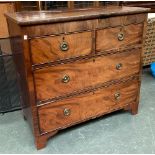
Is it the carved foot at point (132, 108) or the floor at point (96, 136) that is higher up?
the carved foot at point (132, 108)

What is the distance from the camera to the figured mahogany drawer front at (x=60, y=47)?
1.31 m

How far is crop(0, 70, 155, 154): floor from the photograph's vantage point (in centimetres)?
160

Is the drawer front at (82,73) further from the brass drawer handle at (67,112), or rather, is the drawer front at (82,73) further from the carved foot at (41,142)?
the carved foot at (41,142)

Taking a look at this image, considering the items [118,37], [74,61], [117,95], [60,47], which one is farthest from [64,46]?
[117,95]

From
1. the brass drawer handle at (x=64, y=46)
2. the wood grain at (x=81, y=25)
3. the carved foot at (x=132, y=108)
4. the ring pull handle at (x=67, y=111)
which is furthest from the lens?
the carved foot at (x=132, y=108)

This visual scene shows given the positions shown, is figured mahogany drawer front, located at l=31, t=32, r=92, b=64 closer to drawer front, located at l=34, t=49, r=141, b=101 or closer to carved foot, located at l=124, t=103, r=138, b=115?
drawer front, located at l=34, t=49, r=141, b=101

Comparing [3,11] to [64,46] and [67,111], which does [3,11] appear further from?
[67,111]

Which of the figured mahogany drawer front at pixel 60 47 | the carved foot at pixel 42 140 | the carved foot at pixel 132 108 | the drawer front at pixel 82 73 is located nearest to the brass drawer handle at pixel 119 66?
the drawer front at pixel 82 73

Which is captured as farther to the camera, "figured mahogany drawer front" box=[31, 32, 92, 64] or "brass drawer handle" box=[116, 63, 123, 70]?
"brass drawer handle" box=[116, 63, 123, 70]

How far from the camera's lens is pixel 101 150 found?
158 cm

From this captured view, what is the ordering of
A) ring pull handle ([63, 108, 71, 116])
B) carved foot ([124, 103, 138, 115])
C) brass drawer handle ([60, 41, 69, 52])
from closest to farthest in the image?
1. brass drawer handle ([60, 41, 69, 52])
2. ring pull handle ([63, 108, 71, 116])
3. carved foot ([124, 103, 138, 115])

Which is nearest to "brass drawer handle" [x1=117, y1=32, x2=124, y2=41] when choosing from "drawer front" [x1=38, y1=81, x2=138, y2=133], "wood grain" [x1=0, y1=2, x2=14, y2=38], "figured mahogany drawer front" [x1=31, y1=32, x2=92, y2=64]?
"figured mahogany drawer front" [x1=31, y1=32, x2=92, y2=64]

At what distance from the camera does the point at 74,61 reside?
1.46 metres

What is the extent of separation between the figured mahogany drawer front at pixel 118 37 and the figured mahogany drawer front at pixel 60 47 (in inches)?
3.6
